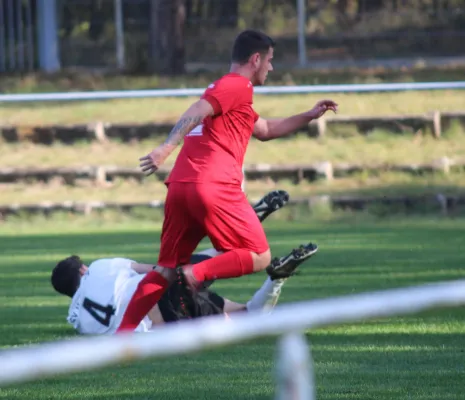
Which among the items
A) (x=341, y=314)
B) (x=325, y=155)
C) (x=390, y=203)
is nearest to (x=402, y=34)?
(x=325, y=155)

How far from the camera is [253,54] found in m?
7.28

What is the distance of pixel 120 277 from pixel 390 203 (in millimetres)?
8959

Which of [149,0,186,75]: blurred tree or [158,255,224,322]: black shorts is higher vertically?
[149,0,186,75]: blurred tree

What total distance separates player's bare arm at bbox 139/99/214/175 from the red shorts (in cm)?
32

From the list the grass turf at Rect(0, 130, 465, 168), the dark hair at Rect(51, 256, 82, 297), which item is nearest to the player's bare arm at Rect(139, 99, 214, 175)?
the dark hair at Rect(51, 256, 82, 297)

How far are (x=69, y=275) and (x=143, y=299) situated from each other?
119cm

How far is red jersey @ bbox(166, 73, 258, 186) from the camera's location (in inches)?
278

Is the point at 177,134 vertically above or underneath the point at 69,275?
above

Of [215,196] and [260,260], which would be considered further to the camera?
A: [260,260]

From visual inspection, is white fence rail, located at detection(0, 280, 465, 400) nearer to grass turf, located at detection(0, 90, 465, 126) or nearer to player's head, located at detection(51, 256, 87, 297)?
player's head, located at detection(51, 256, 87, 297)

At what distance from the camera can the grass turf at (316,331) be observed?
18.6ft

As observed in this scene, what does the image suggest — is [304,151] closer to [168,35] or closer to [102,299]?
[168,35]

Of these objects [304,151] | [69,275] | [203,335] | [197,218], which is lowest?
[304,151]

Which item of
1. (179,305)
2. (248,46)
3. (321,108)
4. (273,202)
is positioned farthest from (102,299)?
(321,108)
